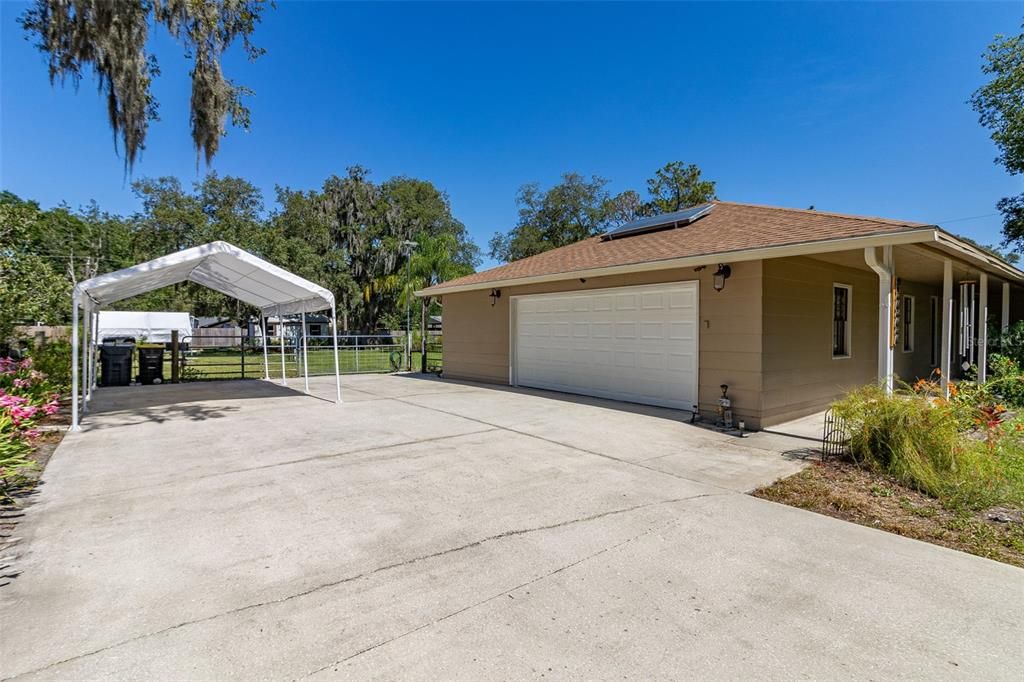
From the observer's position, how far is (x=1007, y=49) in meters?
14.6

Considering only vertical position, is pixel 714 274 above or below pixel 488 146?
below

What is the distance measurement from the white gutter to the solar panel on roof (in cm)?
257

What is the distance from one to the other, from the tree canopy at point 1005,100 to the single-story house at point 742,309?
6.17 m

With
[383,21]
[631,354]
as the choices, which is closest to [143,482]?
[631,354]

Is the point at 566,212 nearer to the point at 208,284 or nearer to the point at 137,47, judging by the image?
the point at 208,284

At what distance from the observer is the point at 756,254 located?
6.45 m

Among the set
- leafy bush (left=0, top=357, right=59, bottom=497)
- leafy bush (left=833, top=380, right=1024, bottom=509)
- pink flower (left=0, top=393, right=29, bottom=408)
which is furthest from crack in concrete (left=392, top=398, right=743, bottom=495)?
pink flower (left=0, top=393, right=29, bottom=408)

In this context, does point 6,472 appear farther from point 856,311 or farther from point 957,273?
point 957,273

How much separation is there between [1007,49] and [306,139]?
2380 centimetres

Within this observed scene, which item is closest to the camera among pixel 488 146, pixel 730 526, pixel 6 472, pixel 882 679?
pixel 882 679

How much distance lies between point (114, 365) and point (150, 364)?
2.30ft

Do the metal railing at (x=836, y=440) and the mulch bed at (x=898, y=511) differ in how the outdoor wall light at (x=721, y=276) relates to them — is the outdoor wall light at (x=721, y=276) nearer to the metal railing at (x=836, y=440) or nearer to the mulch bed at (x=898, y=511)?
the metal railing at (x=836, y=440)

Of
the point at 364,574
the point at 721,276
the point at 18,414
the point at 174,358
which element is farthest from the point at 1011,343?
the point at 174,358

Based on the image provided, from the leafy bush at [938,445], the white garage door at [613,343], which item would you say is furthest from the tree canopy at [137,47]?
the leafy bush at [938,445]
